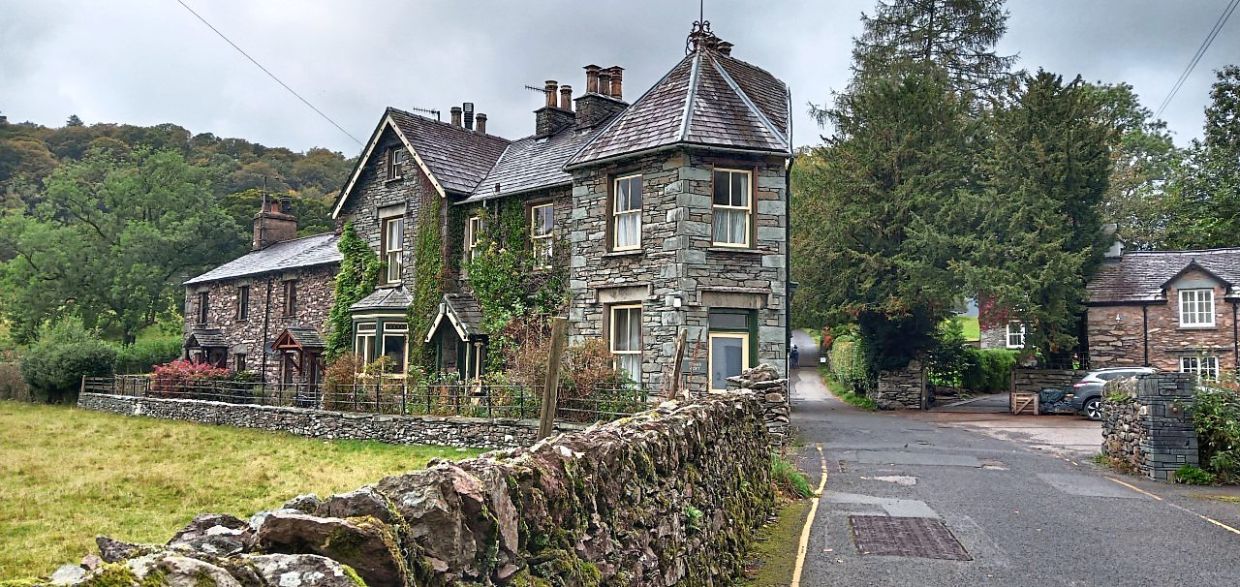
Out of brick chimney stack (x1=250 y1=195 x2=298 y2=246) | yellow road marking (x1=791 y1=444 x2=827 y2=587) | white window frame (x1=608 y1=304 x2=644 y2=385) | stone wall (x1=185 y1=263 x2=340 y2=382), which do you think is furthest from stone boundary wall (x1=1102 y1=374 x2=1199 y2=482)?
brick chimney stack (x1=250 y1=195 x2=298 y2=246)

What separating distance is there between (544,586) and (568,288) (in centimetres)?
1887

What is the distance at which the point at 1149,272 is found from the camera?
113ft

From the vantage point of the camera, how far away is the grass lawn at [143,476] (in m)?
9.96

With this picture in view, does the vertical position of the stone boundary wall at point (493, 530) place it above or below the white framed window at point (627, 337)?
below

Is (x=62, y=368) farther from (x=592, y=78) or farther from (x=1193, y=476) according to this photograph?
(x=1193, y=476)

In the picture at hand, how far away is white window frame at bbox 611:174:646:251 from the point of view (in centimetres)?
2067

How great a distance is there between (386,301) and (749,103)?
1262 cm

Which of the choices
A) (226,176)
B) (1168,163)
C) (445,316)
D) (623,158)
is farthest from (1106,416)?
(226,176)

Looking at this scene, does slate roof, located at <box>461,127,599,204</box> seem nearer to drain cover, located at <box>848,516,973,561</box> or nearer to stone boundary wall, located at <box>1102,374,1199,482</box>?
stone boundary wall, located at <box>1102,374,1199,482</box>

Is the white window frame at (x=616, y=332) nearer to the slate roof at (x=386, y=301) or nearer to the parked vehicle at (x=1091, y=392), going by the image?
the slate roof at (x=386, y=301)

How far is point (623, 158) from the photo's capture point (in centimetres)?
2069

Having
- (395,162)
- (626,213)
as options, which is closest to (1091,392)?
(626,213)

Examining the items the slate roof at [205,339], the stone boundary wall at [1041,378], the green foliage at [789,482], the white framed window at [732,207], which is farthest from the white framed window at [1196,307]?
the slate roof at [205,339]

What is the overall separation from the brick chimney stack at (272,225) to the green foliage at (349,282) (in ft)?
57.0
